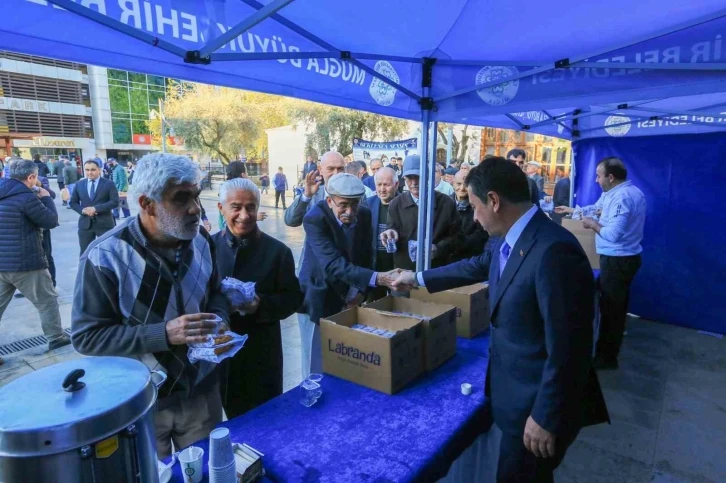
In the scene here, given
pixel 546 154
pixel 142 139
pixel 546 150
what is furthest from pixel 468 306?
pixel 142 139

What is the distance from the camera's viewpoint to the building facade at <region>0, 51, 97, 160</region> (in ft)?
109

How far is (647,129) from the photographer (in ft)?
17.7

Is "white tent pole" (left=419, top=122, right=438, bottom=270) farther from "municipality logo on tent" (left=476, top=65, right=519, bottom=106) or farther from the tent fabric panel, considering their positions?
the tent fabric panel

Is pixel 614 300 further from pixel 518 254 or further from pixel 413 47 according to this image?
pixel 518 254

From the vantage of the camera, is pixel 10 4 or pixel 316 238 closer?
pixel 10 4

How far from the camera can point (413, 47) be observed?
3.11m

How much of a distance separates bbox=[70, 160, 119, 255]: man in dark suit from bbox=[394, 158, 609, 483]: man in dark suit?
6.16 m

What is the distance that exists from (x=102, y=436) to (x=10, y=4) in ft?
5.36

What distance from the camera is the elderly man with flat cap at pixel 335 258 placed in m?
2.80

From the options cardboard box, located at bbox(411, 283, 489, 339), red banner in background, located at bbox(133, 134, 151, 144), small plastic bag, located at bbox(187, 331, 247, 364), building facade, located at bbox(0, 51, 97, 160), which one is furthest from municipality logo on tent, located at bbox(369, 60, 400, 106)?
red banner in background, located at bbox(133, 134, 151, 144)

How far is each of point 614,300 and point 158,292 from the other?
14.3 feet

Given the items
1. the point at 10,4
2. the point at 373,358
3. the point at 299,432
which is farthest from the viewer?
the point at 373,358

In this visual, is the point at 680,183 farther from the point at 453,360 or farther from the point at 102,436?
the point at 102,436

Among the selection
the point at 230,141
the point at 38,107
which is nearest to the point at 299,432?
the point at 230,141
